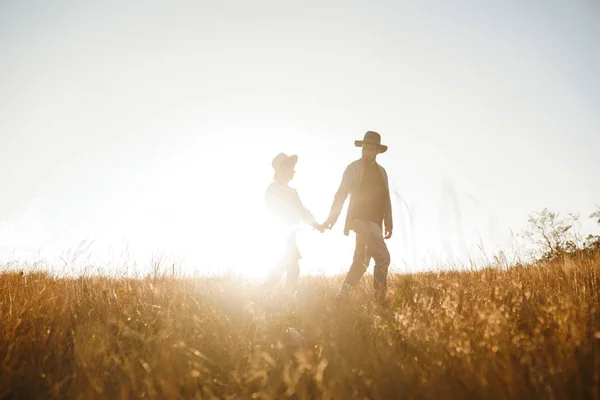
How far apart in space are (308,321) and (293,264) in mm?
2152

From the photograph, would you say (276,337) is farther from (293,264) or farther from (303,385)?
(293,264)

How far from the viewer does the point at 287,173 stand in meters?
5.32

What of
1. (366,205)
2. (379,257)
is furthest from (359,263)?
(366,205)

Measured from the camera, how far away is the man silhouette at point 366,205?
4.56 meters

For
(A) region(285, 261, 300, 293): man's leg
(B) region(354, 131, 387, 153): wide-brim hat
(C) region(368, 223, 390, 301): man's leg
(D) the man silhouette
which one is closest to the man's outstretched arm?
(D) the man silhouette

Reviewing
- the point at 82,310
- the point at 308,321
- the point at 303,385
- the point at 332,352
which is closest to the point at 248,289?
the point at 308,321

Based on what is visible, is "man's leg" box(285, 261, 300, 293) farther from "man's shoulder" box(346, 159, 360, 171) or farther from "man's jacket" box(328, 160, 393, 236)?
"man's shoulder" box(346, 159, 360, 171)

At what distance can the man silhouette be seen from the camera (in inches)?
179

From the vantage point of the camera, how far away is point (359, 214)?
4.72 m

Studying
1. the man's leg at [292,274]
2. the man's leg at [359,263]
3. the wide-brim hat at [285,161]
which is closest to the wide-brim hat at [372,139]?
the wide-brim hat at [285,161]

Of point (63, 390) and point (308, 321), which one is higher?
point (308, 321)

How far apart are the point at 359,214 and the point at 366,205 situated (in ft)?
0.54

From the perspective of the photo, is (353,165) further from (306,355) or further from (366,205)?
(306,355)

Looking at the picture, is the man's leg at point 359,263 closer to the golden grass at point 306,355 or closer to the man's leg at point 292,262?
the man's leg at point 292,262
